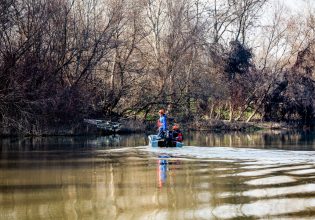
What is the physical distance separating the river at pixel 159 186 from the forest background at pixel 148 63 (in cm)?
1598

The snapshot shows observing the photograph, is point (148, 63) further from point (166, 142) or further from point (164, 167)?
point (164, 167)

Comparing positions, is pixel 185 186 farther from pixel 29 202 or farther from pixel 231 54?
pixel 231 54

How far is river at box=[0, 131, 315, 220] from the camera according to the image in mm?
11266

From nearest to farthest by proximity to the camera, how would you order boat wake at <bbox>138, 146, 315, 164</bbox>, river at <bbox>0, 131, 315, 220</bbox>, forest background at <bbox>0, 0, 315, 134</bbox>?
river at <bbox>0, 131, 315, 220</bbox> < boat wake at <bbox>138, 146, 315, 164</bbox> < forest background at <bbox>0, 0, 315, 134</bbox>

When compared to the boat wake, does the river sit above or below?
below

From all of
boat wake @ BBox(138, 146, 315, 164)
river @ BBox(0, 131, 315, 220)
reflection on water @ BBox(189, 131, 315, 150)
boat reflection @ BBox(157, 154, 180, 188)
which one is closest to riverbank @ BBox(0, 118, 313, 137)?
reflection on water @ BBox(189, 131, 315, 150)

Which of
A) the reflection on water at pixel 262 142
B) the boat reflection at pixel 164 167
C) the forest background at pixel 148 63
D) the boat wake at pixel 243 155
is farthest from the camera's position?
the forest background at pixel 148 63

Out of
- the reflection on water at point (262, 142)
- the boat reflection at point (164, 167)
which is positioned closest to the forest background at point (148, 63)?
the reflection on water at point (262, 142)

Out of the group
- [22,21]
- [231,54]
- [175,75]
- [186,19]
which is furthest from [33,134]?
[231,54]

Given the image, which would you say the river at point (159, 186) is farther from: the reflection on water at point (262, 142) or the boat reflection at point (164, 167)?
the reflection on water at point (262, 142)

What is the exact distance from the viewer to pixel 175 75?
177 feet

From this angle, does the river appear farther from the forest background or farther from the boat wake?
the forest background

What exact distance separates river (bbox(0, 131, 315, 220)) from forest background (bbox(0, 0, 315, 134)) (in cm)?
1598

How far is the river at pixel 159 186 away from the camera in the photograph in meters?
11.3
